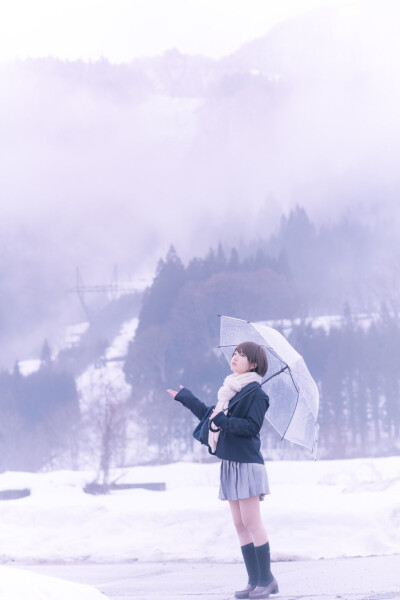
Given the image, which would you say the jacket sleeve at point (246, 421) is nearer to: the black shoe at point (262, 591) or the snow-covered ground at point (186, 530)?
the black shoe at point (262, 591)

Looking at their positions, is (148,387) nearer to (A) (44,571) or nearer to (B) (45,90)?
(B) (45,90)

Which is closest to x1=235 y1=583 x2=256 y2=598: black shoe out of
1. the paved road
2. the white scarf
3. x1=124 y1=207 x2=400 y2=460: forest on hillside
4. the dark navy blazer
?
the paved road

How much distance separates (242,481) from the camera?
344 cm

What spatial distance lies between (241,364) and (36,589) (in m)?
1.37

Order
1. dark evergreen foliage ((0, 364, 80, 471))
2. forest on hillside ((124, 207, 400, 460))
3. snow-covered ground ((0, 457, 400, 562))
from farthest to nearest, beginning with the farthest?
dark evergreen foliage ((0, 364, 80, 471)) → forest on hillside ((124, 207, 400, 460)) → snow-covered ground ((0, 457, 400, 562))

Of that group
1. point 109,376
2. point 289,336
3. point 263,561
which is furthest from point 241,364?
point 109,376

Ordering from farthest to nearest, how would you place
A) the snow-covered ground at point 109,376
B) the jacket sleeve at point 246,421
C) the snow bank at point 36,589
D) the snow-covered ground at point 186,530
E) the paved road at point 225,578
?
the snow-covered ground at point 109,376 < the snow-covered ground at point 186,530 < the paved road at point 225,578 < the jacket sleeve at point 246,421 < the snow bank at point 36,589

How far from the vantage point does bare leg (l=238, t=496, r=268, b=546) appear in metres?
3.48

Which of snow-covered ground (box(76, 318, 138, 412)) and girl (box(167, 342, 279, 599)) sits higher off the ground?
girl (box(167, 342, 279, 599))

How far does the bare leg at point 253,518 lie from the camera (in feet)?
11.4

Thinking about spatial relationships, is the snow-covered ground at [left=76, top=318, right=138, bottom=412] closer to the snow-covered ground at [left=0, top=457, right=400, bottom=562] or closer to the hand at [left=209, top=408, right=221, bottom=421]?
the snow-covered ground at [left=0, top=457, right=400, bottom=562]

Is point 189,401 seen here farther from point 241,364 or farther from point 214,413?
point 241,364

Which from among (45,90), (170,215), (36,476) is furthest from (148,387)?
(45,90)

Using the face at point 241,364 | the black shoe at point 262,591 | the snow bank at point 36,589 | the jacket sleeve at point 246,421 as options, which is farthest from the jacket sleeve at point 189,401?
the snow bank at point 36,589
